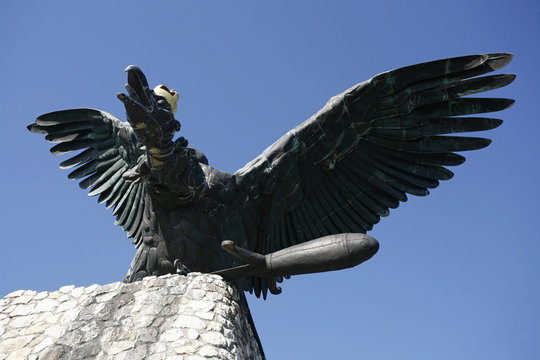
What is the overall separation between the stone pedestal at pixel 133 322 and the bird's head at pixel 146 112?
5.25 feet

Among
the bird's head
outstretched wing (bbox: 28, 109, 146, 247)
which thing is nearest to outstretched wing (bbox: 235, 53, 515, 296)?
the bird's head

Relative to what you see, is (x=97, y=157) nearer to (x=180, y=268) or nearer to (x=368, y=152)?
(x=180, y=268)

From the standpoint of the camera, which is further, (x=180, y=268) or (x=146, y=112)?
(x=180, y=268)

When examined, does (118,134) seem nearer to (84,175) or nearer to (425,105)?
(84,175)

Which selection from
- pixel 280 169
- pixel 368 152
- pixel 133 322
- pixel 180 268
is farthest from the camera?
pixel 368 152

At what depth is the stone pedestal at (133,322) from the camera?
583 cm

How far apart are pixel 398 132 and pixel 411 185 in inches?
28.8

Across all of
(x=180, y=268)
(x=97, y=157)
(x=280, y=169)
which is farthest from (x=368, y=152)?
(x=97, y=157)

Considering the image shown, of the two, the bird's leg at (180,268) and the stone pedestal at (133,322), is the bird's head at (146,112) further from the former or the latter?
the stone pedestal at (133,322)

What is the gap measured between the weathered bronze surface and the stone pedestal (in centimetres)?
67

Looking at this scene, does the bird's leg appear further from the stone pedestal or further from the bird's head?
the bird's head

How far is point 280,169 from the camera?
334 inches

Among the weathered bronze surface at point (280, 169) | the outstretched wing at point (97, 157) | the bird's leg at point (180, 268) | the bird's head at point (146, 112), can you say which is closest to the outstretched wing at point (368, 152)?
the weathered bronze surface at point (280, 169)

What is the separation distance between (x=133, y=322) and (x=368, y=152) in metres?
4.33
